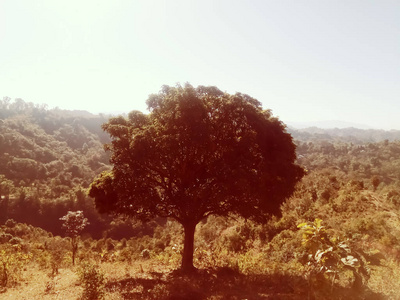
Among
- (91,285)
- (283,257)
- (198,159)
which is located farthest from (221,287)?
(283,257)

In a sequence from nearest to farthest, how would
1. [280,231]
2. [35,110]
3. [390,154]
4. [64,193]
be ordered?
1. [280,231]
2. [64,193]
3. [390,154]
4. [35,110]

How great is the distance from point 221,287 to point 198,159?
5786mm

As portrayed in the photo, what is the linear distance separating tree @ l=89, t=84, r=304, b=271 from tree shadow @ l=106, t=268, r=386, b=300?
185 cm

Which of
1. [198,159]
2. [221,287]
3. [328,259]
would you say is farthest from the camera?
[198,159]

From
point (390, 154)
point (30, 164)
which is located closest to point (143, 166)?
point (30, 164)

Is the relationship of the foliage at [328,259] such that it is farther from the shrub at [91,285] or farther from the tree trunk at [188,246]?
the shrub at [91,285]

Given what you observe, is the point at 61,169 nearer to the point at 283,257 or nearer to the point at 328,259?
the point at 283,257

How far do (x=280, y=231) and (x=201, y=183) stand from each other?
10.5m

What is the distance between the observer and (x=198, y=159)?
46.5 feet

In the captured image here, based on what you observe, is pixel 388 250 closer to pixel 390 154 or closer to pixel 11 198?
pixel 11 198

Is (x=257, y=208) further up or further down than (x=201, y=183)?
further down

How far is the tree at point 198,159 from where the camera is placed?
496 inches

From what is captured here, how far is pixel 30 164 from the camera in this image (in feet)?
273

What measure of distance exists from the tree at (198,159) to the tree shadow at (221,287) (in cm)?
185
